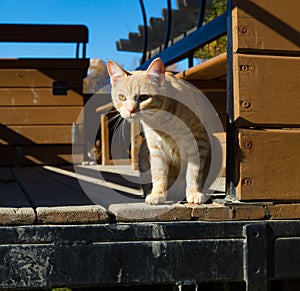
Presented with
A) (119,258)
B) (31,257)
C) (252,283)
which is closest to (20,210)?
(31,257)

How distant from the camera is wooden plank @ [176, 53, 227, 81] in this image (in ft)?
12.3

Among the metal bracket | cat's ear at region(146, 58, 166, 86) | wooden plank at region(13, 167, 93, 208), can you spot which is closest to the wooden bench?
wooden plank at region(13, 167, 93, 208)

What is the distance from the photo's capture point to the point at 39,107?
664cm

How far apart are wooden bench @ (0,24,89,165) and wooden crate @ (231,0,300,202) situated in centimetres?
421

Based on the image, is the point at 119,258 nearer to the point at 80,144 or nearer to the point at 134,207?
the point at 134,207

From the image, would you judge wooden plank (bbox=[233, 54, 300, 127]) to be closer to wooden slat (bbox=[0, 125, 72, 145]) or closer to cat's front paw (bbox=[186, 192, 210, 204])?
cat's front paw (bbox=[186, 192, 210, 204])

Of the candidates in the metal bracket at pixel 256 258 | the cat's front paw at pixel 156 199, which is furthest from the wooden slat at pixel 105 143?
the metal bracket at pixel 256 258

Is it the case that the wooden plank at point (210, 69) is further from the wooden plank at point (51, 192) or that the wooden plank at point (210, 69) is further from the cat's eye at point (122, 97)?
the wooden plank at point (51, 192)

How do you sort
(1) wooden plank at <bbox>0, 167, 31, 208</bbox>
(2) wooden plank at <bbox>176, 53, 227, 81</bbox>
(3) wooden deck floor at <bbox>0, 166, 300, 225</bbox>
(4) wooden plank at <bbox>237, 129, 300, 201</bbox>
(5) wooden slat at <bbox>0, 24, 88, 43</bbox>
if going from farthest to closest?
(5) wooden slat at <bbox>0, 24, 88, 43</bbox>, (2) wooden plank at <bbox>176, 53, 227, 81</bbox>, (1) wooden plank at <bbox>0, 167, 31, 208</bbox>, (4) wooden plank at <bbox>237, 129, 300, 201</bbox>, (3) wooden deck floor at <bbox>0, 166, 300, 225</bbox>

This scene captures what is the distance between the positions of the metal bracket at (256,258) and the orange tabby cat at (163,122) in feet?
1.09

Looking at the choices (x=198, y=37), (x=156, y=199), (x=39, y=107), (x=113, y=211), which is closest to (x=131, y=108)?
(x=156, y=199)

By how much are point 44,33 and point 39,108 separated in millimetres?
937

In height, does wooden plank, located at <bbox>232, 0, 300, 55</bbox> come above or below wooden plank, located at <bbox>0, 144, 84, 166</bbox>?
above

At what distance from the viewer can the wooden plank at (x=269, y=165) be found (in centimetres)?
254
